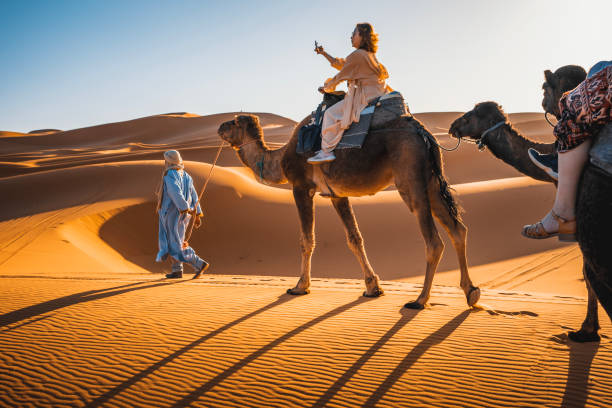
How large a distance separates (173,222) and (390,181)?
15.0 ft

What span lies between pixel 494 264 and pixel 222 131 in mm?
7623

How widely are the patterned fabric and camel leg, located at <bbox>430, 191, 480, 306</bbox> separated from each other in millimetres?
3360

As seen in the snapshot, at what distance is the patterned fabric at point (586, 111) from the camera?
228 centimetres

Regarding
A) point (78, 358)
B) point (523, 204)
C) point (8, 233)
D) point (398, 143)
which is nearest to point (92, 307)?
point (78, 358)

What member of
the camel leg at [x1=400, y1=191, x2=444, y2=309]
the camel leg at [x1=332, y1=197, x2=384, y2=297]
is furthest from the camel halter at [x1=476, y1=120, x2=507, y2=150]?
the camel leg at [x1=332, y1=197, x2=384, y2=297]

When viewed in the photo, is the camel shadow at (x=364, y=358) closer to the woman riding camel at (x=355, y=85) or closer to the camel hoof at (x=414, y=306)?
the camel hoof at (x=414, y=306)

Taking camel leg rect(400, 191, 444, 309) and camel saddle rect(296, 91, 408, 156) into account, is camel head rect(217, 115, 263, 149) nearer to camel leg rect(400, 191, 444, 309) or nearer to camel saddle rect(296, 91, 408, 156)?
camel saddle rect(296, 91, 408, 156)

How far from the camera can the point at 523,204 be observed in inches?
602

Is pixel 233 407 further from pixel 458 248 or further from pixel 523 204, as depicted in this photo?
pixel 523 204

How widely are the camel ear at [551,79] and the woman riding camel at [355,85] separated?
2.42 m

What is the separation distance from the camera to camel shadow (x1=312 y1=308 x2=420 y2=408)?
366cm

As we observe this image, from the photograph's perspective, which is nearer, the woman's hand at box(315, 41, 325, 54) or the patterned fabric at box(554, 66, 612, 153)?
the patterned fabric at box(554, 66, 612, 153)

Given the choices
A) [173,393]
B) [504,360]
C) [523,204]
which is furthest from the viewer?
[523,204]

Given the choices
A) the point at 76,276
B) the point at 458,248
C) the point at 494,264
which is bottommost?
the point at 494,264
